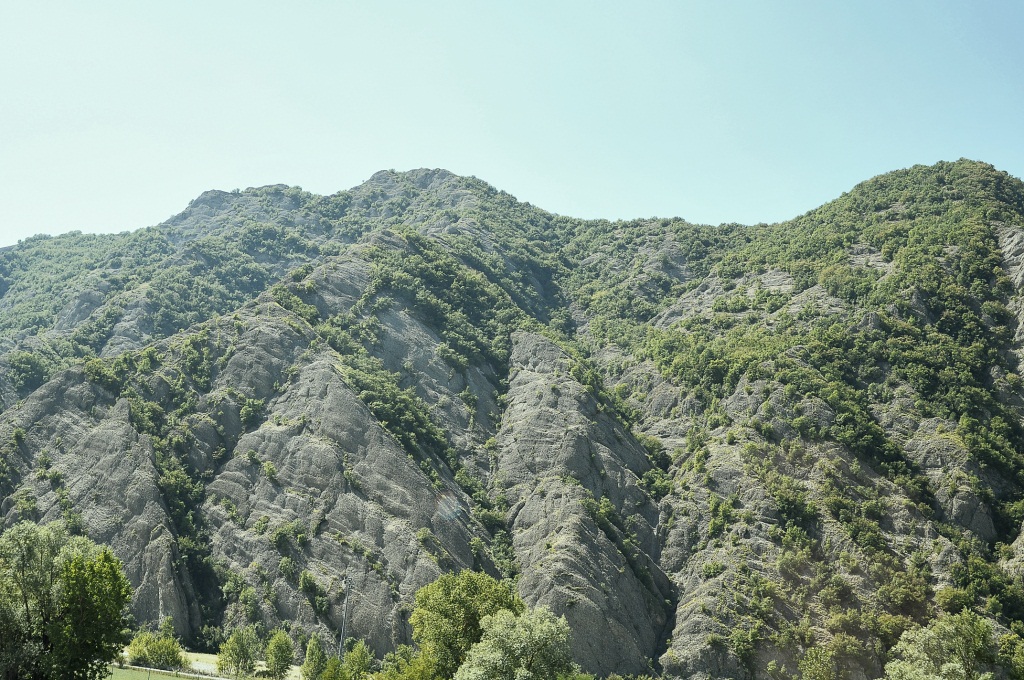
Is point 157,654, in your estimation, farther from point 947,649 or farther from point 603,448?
point 947,649

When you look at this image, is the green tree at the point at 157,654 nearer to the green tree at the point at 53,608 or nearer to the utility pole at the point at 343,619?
the utility pole at the point at 343,619

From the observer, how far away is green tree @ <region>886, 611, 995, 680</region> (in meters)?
66.2

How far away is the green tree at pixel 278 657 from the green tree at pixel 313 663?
1763 millimetres

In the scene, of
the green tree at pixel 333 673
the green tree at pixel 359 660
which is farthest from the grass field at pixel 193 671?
the green tree at pixel 333 673

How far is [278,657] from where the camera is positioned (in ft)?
240

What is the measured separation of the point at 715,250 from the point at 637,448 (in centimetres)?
6951

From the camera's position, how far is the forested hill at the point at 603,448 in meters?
84.6

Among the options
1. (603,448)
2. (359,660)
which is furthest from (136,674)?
(603,448)

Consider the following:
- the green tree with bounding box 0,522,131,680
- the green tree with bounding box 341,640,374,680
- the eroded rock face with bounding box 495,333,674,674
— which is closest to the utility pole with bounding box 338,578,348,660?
the green tree with bounding box 341,640,374,680

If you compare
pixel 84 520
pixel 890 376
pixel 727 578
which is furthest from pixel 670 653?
pixel 84 520

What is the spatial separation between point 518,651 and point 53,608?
1235 inches

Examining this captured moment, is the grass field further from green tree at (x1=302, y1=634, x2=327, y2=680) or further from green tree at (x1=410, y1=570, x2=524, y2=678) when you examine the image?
green tree at (x1=410, y1=570, x2=524, y2=678)

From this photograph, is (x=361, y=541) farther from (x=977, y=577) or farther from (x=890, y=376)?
(x=890, y=376)

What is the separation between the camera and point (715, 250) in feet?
551
